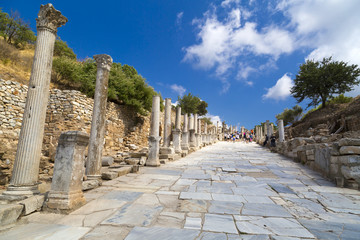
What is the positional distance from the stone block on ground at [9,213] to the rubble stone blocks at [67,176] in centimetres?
44

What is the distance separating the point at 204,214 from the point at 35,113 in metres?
3.72

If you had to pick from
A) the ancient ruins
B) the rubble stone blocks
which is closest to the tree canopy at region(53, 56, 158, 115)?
the ancient ruins

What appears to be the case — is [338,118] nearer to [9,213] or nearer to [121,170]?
[121,170]

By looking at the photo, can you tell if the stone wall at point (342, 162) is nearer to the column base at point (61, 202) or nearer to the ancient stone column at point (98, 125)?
the column base at point (61, 202)

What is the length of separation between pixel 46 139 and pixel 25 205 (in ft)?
35.0

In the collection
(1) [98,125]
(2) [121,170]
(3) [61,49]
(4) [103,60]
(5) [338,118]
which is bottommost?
(2) [121,170]

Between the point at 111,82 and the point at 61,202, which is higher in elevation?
the point at 111,82

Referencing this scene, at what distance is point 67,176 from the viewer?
130 inches

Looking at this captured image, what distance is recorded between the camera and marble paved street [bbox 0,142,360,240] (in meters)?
2.48

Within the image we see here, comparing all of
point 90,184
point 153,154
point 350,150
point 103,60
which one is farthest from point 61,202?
point 350,150

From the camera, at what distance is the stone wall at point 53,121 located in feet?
32.6

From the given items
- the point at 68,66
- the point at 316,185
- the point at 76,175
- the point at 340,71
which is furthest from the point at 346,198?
the point at 340,71

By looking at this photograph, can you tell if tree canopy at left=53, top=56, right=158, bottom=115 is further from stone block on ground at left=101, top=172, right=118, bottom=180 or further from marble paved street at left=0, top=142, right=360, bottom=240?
marble paved street at left=0, top=142, right=360, bottom=240

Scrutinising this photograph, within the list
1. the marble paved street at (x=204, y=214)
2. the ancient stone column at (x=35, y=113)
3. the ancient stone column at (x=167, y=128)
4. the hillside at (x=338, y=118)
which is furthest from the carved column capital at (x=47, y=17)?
the hillside at (x=338, y=118)
